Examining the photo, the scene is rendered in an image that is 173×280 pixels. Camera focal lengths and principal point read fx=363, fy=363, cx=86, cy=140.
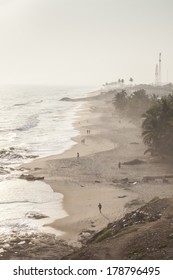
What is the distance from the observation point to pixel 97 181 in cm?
4103

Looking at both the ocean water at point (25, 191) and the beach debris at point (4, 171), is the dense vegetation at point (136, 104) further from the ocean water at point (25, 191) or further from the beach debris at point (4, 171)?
the beach debris at point (4, 171)

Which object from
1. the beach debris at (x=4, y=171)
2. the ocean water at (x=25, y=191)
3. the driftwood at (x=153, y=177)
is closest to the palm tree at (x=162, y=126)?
the driftwood at (x=153, y=177)

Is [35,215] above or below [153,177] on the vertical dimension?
below

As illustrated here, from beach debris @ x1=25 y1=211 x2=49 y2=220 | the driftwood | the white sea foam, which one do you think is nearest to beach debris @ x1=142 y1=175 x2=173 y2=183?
the driftwood

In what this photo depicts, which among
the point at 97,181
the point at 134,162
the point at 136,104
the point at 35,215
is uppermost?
the point at 136,104

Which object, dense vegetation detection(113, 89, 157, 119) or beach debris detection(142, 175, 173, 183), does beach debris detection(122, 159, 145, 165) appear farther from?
dense vegetation detection(113, 89, 157, 119)

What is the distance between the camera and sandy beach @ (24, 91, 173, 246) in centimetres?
3041

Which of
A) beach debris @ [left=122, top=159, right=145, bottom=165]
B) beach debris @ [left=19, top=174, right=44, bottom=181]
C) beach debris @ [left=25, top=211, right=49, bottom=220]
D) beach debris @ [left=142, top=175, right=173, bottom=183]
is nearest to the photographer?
beach debris @ [left=25, top=211, right=49, bottom=220]

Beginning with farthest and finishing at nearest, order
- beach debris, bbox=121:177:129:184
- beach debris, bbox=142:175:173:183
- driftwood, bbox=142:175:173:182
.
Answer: driftwood, bbox=142:175:173:182
beach debris, bbox=142:175:173:183
beach debris, bbox=121:177:129:184

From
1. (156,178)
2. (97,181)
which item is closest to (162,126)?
(156,178)

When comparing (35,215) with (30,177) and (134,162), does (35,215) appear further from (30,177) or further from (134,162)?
(134,162)

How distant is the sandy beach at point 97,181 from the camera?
30406 millimetres

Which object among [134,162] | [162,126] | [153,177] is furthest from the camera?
[134,162]
